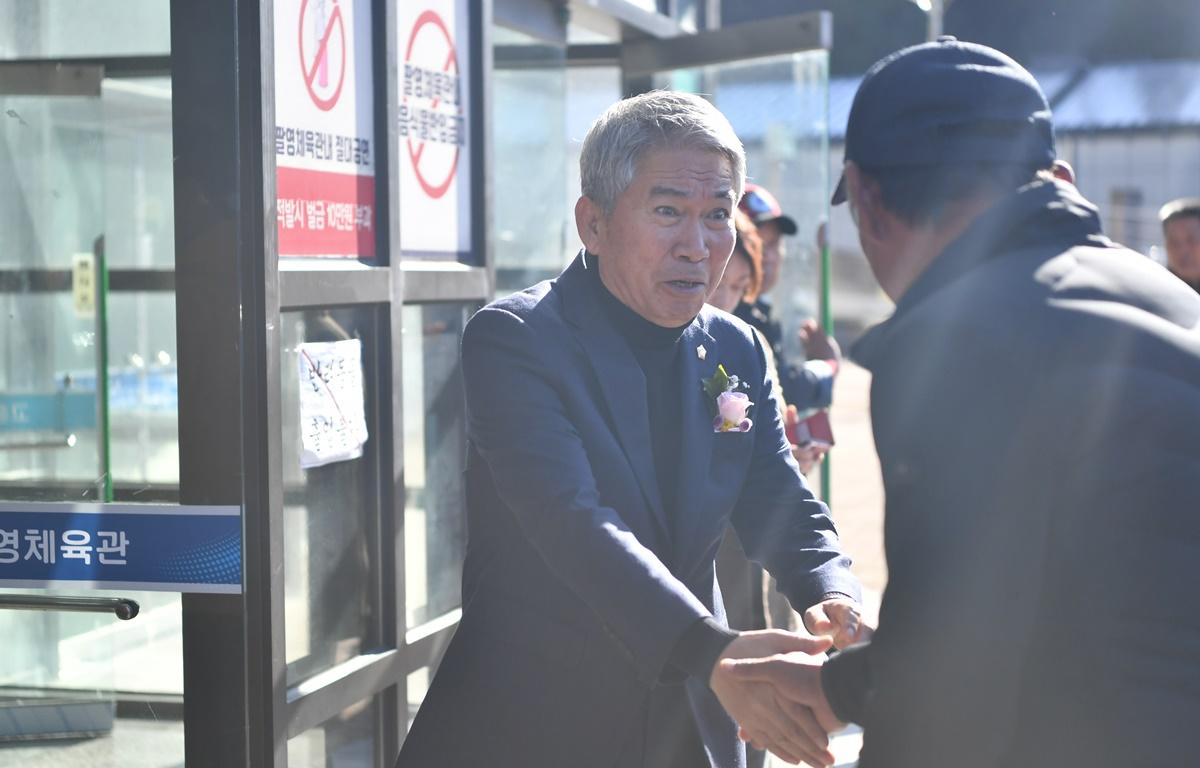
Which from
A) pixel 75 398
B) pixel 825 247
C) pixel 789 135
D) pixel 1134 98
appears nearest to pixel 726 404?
pixel 75 398

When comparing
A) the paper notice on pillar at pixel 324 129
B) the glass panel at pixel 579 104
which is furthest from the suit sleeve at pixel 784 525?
the glass panel at pixel 579 104

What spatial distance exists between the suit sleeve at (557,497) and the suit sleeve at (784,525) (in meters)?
0.39

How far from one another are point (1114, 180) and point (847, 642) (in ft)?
99.5

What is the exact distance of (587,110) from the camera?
22.5 feet

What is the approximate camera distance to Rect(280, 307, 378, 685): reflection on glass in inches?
148

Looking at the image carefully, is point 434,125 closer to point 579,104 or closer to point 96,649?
point 96,649

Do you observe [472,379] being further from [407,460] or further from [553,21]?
[553,21]

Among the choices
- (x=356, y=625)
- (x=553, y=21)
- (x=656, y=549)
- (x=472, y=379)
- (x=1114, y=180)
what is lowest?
(x=356, y=625)

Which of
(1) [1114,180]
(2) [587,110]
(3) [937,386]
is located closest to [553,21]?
(2) [587,110]

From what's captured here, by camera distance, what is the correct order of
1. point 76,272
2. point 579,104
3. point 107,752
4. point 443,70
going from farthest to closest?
point 579,104 → point 76,272 → point 443,70 → point 107,752

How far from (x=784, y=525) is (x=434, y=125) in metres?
2.26

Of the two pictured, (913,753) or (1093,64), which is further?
(1093,64)

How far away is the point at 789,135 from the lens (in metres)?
6.62

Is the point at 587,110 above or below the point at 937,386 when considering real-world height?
above
